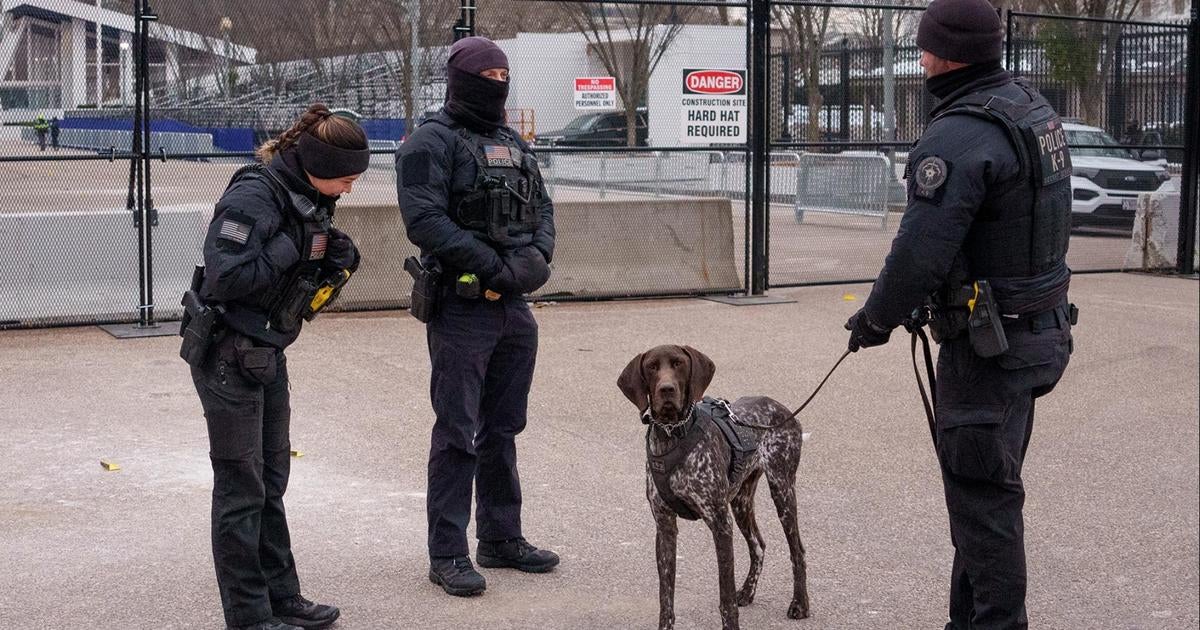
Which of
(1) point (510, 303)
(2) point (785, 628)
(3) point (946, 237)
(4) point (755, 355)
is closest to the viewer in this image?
(3) point (946, 237)

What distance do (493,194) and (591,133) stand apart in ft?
23.3

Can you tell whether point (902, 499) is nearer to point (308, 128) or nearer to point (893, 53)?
point (308, 128)

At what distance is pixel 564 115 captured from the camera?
40.3 feet

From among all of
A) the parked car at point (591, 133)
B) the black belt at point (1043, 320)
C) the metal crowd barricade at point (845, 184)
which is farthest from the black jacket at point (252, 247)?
the metal crowd barricade at point (845, 184)

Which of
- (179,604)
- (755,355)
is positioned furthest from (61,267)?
(179,604)

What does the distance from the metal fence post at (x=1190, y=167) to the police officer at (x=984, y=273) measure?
11.9 meters

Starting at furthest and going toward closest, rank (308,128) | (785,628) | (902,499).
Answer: (902,499) → (785,628) → (308,128)

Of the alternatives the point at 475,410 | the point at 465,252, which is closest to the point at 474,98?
the point at 465,252

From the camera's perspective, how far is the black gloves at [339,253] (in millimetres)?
4809

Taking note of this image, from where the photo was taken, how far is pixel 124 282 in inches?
436

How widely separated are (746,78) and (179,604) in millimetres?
8826

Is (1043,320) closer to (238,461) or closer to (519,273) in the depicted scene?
(519,273)

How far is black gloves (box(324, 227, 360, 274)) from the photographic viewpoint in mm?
4809

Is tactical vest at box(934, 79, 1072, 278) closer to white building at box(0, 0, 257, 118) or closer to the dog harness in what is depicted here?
the dog harness
